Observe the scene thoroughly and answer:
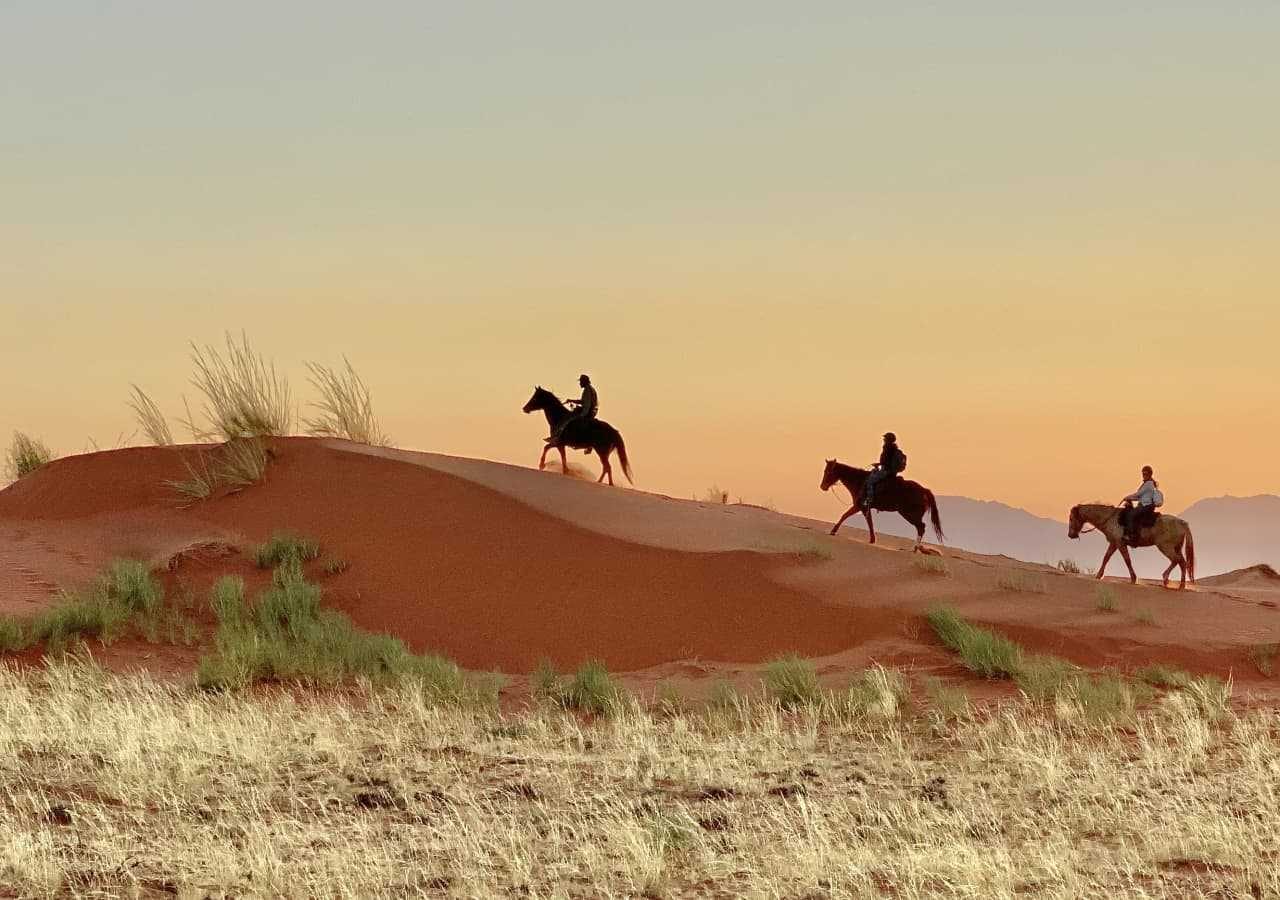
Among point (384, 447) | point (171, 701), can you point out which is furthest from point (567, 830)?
point (384, 447)

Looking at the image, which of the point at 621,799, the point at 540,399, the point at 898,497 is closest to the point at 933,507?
the point at 898,497

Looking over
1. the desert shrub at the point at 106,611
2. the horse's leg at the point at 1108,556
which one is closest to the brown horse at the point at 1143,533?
the horse's leg at the point at 1108,556

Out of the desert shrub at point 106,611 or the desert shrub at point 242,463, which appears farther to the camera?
the desert shrub at point 242,463

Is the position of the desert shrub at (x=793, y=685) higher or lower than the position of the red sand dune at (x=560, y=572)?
lower

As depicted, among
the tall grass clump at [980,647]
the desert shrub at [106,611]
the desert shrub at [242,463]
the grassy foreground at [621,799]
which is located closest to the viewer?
the grassy foreground at [621,799]

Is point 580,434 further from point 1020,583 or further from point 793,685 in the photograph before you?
point 793,685

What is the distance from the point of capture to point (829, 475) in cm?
2580

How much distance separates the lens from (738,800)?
10.6 metres

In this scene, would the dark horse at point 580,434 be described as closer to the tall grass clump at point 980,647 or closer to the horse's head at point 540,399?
the horse's head at point 540,399

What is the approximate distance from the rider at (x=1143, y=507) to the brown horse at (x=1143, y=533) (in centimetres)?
10

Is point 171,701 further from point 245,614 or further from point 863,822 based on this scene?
point 863,822

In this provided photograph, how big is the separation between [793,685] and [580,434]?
12.8 metres

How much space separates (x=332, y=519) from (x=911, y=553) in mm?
9548

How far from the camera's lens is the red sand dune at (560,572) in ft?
63.7
